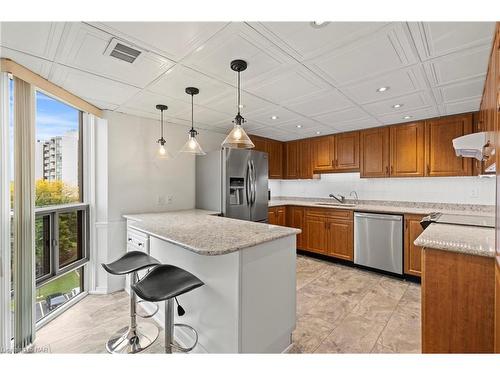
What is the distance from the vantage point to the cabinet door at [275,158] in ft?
15.2

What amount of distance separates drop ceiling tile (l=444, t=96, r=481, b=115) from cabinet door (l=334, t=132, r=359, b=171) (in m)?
1.26

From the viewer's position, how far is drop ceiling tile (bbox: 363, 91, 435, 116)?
2377 millimetres

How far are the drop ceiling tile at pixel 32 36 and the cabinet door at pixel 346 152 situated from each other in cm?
386

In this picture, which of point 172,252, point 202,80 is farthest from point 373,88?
point 172,252

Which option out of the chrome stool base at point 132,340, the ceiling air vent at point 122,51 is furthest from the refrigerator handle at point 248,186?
the ceiling air vent at point 122,51

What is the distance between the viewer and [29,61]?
1669mm

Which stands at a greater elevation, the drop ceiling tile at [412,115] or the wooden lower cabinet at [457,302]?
the drop ceiling tile at [412,115]

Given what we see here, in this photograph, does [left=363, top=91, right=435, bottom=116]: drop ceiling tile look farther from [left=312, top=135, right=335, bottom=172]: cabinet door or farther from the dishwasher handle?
the dishwasher handle

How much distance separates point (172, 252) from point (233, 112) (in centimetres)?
186

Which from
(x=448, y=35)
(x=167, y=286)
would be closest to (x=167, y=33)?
(x=167, y=286)

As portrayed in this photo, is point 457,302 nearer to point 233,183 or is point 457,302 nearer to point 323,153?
point 233,183

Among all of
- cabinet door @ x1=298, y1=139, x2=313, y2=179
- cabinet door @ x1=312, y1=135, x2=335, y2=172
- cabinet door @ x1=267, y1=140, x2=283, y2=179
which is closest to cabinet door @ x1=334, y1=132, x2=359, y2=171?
cabinet door @ x1=312, y1=135, x2=335, y2=172

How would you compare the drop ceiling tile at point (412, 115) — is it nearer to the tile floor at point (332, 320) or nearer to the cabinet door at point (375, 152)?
the cabinet door at point (375, 152)
